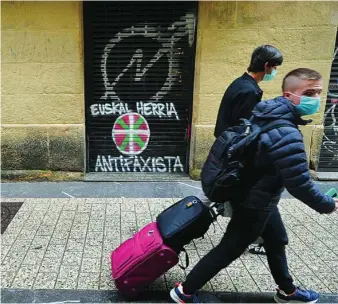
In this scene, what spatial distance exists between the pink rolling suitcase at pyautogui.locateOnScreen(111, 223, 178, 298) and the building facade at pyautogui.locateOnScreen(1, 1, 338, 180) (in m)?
2.69

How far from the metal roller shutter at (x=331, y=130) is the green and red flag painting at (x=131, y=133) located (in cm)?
254

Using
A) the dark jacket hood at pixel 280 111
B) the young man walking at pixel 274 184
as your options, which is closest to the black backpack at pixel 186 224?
the young man walking at pixel 274 184

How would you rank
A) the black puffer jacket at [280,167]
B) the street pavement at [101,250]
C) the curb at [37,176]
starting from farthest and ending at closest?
the curb at [37,176]
the street pavement at [101,250]
the black puffer jacket at [280,167]

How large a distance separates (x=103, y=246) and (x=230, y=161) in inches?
68.6

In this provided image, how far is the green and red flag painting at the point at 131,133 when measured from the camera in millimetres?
5441

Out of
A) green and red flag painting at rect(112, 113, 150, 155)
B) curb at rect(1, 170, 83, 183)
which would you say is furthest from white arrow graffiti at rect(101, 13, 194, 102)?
curb at rect(1, 170, 83, 183)

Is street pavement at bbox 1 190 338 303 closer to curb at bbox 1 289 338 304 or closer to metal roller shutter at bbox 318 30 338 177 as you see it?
curb at bbox 1 289 338 304

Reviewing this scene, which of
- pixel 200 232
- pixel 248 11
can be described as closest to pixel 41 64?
pixel 248 11

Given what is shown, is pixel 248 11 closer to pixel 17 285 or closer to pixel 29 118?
pixel 29 118

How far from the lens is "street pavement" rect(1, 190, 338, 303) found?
301cm

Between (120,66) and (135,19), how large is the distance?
0.63 meters

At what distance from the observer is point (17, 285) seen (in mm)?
2990

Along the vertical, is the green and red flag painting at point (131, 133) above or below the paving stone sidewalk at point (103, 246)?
above

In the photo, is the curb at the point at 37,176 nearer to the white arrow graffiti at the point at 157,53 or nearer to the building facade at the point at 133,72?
the building facade at the point at 133,72
